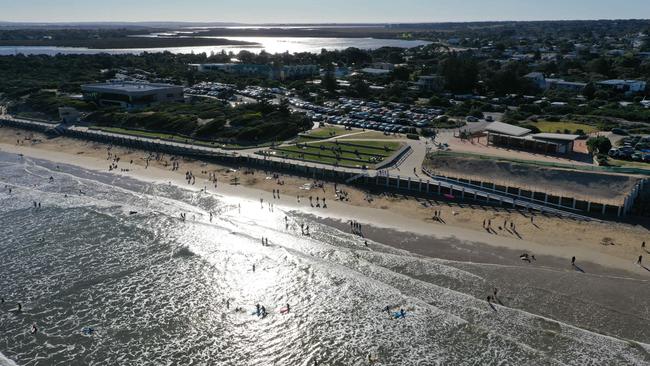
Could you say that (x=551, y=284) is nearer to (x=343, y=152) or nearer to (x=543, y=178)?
(x=543, y=178)

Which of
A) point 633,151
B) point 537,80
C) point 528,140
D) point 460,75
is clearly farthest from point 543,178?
point 537,80

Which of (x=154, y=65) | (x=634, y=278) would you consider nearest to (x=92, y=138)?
(x=634, y=278)

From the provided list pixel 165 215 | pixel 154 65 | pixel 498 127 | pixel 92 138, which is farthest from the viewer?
pixel 154 65

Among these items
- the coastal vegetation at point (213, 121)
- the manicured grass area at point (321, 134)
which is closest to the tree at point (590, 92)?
the manicured grass area at point (321, 134)

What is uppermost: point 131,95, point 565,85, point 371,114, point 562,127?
point 565,85

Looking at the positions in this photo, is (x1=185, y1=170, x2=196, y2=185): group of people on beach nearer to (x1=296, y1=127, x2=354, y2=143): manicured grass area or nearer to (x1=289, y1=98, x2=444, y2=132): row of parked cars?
(x1=296, y1=127, x2=354, y2=143): manicured grass area

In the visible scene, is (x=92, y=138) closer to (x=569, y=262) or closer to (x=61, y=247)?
(x=61, y=247)

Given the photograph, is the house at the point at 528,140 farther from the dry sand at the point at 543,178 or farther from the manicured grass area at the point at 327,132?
the manicured grass area at the point at 327,132
